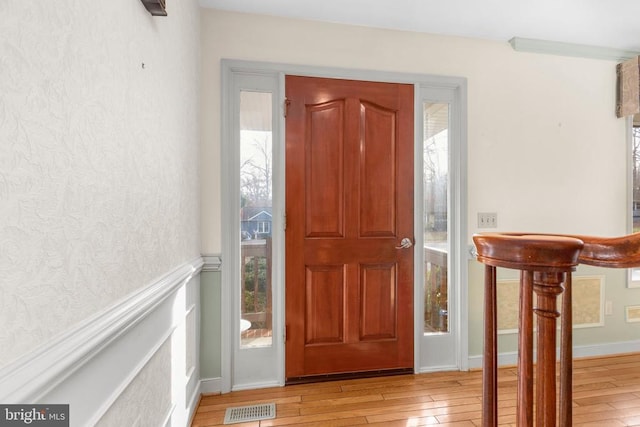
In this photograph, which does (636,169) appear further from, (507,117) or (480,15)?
(480,15)

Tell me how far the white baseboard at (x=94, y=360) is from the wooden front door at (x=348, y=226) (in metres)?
1.09

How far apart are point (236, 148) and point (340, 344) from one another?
4.98 feet

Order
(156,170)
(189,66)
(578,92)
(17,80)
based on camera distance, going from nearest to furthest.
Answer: (17,80)
(156,170)
(189,66)
(578,92)

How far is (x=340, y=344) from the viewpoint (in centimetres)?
225

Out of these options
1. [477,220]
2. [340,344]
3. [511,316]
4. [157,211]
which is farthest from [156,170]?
[511,316]

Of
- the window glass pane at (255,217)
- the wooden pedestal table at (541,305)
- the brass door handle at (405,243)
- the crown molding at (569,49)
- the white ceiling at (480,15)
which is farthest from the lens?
the crown molding at (569,49)

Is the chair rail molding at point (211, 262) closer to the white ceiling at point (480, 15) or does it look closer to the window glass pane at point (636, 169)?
the white ceiling at point (480, 15)

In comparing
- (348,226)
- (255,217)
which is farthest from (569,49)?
(255,217)

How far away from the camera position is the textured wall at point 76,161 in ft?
1.79

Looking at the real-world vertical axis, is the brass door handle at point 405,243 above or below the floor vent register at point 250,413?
above

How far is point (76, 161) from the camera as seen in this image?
725 mm

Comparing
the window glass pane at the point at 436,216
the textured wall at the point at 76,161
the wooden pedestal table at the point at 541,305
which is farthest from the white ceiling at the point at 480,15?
the wooden pedestal table at the point at 541,305

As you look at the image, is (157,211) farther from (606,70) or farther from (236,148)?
(606,70)

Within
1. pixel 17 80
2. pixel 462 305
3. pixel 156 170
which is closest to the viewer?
pixel 17 80
